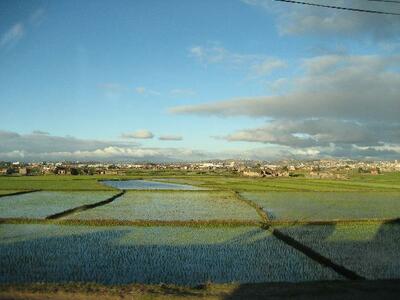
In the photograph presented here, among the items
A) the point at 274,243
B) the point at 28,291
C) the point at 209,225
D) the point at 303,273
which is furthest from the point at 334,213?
the point at 28,291

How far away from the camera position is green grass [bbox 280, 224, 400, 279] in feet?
33.2

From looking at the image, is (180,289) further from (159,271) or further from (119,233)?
(119,233)

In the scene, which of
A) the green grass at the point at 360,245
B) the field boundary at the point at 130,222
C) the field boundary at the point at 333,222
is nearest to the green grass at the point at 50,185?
the field boundary at the point at 130,222

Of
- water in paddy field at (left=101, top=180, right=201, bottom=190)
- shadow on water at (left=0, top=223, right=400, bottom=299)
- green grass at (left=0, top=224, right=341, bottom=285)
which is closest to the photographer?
shadow on water at (left=0, top=223, right=400, bottom=299)

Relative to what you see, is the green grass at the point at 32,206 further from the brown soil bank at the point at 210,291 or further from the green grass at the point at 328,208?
the brown soil bank at the point at 210,291

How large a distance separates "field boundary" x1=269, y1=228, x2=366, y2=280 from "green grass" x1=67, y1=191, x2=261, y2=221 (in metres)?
3.68

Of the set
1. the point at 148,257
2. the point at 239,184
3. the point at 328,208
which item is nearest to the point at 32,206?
the point at 148,257

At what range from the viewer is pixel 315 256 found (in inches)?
434

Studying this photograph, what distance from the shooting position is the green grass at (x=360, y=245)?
10125 millimetres

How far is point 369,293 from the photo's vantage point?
7668mm

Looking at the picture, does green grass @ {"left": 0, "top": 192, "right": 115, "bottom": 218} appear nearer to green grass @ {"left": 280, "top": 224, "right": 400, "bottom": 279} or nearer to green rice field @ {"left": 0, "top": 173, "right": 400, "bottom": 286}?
green rice field @ {"left": 0, "top": 173, "right": 400, "bottom": 286}

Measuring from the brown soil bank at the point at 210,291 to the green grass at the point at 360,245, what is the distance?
5.55ft

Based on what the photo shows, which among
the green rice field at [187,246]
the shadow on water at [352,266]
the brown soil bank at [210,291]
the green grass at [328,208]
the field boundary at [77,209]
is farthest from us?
the green grass at [328,208]

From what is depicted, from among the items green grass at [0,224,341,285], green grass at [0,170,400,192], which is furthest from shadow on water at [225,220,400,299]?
green grass at [0,170,400,192]
